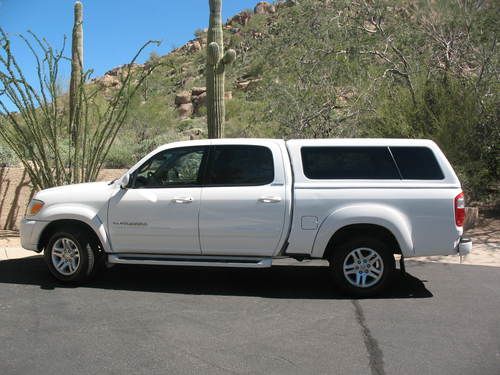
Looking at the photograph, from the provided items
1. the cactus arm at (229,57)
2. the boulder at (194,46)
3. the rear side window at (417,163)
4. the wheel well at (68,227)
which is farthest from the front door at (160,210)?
the boulder at (194,46)

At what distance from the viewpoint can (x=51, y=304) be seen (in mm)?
6238

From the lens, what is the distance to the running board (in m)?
6.50

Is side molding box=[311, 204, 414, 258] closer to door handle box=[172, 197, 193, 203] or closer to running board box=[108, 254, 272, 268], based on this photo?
running board box=[108, 254, 272, 268]

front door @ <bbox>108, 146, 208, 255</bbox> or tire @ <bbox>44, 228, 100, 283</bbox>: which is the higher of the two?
front door @ <bbox>108, 146, 208, 255</bbox>

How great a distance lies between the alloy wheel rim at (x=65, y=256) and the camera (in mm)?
6977

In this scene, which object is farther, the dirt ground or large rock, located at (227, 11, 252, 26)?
large rock, located at (227, 11, 252, 26)

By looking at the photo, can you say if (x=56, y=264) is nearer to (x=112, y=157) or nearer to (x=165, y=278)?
(x=165, y=278)

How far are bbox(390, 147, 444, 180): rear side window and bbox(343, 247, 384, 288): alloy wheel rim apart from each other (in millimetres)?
985

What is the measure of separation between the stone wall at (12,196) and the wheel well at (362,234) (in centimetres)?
715

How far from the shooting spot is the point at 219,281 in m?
7.30

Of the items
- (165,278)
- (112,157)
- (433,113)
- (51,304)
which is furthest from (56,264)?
(433,113)

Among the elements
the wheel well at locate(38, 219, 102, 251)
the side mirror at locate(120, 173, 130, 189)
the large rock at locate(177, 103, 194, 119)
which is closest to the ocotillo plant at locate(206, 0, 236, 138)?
the side mirror at locate(120, 173, 130, 189)

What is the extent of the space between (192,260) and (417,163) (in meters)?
2.83

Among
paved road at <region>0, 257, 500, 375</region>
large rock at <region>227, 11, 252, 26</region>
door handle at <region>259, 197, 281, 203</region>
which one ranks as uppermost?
large rock at <region>227, 11, 252, 26</region>
